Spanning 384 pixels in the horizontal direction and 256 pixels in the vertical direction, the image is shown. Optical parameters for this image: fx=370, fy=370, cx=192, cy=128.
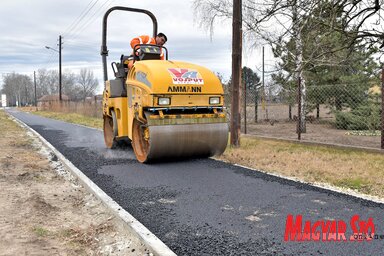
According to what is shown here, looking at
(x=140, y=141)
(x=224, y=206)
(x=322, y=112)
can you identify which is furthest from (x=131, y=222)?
(x=322, y=112)

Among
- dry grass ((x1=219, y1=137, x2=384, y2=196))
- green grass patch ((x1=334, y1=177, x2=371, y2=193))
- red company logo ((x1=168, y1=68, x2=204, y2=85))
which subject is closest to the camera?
green grass patch ((x1=334, y1=177, x2=371, y2=193))

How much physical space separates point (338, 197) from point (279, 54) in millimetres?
9514

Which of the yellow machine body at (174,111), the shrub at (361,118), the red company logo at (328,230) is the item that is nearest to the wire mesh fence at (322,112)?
the shrub at (361,118)

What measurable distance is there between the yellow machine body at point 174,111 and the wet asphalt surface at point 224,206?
39cm

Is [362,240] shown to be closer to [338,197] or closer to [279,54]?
[338,197]

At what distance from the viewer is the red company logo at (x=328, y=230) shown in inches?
139

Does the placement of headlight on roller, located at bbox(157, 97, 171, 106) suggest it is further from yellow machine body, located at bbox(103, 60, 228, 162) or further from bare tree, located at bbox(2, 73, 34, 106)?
bare tree, located at bbox(2, 73, 34, 106)

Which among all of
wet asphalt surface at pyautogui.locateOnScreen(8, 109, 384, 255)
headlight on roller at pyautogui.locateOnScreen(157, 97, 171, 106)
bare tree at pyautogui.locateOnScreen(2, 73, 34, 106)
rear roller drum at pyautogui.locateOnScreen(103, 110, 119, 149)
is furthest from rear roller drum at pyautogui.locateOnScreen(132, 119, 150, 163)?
bare tree at pyautogui.locateOnScreen(2, 73, 34, 106)

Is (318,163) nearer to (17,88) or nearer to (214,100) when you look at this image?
(214,100)

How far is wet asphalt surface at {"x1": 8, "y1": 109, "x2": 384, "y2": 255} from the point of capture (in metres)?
3.38

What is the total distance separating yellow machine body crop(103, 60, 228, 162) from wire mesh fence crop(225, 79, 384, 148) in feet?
13.4

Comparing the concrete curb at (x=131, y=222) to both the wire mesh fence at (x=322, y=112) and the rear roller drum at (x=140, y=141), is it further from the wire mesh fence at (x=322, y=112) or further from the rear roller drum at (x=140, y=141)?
the wire mesh fence at (x=322, y=112)

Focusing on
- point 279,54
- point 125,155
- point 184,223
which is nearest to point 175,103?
point 125,155

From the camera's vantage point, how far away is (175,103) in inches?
269
